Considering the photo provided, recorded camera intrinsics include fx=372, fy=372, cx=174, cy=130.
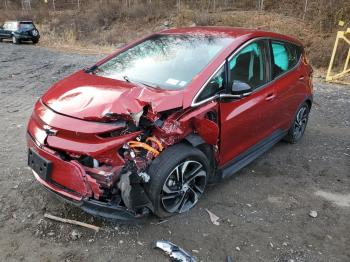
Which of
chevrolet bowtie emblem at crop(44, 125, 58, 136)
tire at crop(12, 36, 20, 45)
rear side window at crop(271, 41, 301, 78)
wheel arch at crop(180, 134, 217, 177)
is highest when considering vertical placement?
rear side window at crop(271, 41, 301, 78)

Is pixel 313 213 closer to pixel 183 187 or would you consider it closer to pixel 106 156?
pixel 183 187

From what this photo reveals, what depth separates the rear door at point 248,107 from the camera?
3.83m

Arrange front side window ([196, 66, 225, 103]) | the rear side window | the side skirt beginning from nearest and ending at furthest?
front side window ([196, 66, 225, 103]), the side skirt, the rear side window

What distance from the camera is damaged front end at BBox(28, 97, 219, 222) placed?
306 centimetres

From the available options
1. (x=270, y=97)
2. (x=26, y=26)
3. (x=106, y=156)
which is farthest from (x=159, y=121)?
(x=26, y=26)

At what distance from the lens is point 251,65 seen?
4.19 metres

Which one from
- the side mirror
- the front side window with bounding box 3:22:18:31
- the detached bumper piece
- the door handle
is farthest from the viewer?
the front side window with bounding box 3:22:18:31

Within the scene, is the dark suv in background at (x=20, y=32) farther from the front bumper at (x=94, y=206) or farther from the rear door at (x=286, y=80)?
the front bumper at (x=94, y=206)

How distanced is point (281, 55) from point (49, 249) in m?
3.57

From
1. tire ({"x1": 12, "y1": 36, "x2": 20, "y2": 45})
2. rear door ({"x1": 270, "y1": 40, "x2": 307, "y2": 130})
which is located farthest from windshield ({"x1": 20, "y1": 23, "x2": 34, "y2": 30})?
rear door ({"x1": 270, "y1": 40, "x2": 307, "y2": 130})

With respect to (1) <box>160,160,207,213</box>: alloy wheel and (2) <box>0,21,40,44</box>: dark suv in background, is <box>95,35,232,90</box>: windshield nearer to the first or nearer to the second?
(1) <box>160,160,207,213</box>: alloy wheel

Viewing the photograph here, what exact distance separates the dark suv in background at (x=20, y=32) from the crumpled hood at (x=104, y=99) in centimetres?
2011

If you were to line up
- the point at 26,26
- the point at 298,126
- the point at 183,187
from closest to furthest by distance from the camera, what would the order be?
the point at 183,187 < the point at 298,126 < the point at 26,26

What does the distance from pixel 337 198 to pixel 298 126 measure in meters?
1.62
